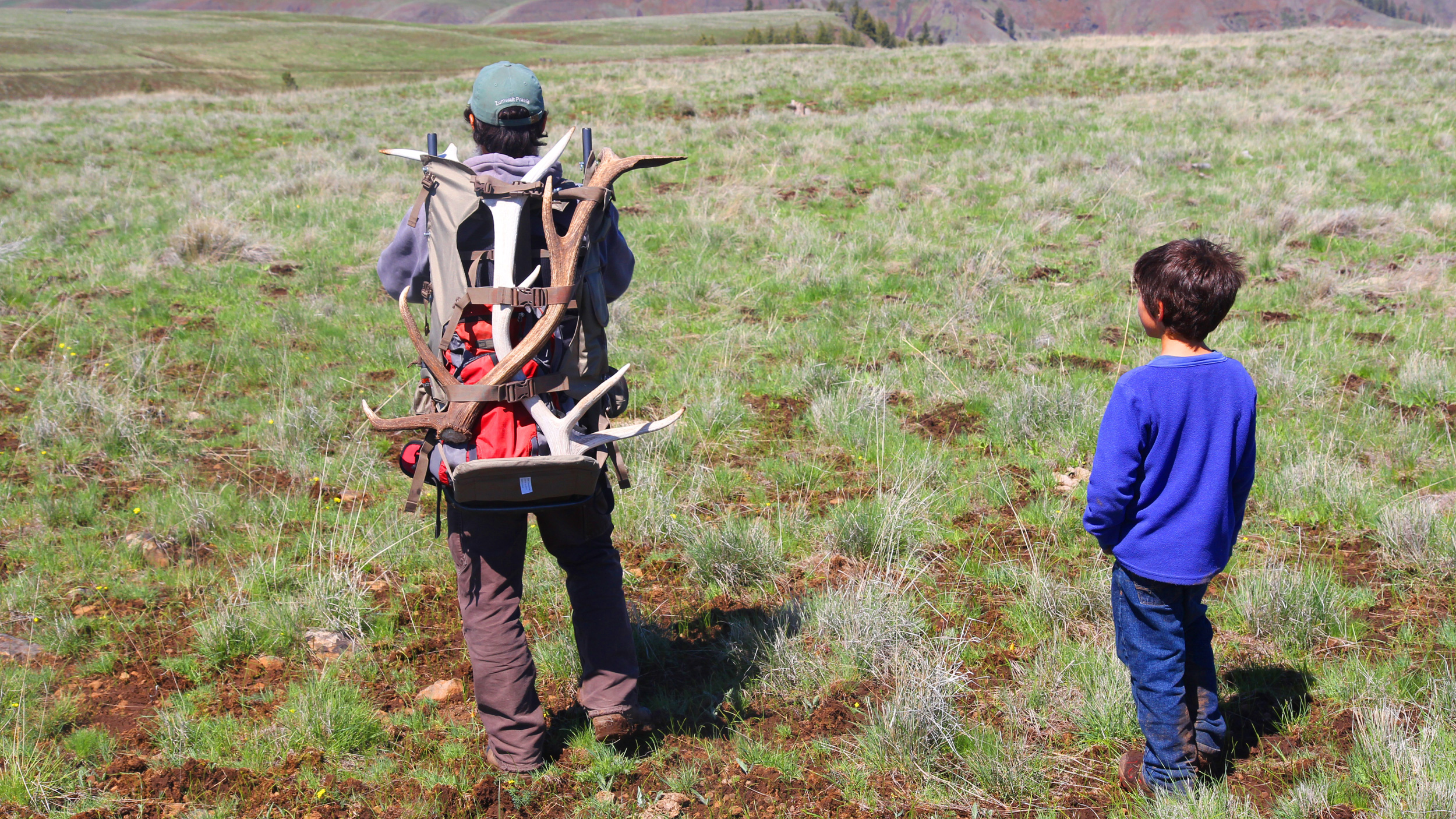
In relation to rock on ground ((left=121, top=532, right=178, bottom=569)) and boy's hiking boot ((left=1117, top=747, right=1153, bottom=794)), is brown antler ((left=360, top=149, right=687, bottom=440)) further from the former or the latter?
rock on ground ((left=121, top=532, right=178, bottom=569))

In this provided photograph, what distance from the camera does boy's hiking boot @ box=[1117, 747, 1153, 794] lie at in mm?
2773

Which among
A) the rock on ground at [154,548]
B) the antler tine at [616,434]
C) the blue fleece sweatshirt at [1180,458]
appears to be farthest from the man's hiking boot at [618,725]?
the rock on ground at [154,548]

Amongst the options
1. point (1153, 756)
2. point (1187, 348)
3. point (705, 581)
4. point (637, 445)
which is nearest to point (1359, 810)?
point (1153, 756)

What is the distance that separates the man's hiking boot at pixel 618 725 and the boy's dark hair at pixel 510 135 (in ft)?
6.24

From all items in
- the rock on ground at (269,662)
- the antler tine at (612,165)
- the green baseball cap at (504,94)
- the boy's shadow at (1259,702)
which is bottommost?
→ the rock on ground at (269,662)

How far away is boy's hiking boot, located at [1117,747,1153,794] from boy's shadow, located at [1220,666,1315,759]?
35 cm

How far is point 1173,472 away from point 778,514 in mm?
2431

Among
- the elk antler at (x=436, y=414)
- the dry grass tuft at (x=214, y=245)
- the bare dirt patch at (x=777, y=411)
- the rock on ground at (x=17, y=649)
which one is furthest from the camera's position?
the dry grass tuft at (x=214, y=245)

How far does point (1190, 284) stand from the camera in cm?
241

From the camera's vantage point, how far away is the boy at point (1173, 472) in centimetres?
244

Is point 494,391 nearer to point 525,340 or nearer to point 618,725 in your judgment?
point 525,340

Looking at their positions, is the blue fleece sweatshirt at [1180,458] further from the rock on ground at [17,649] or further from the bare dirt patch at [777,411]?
the rock on ground at [17,649]

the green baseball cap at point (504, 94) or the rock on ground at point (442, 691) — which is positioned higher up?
the green baseball cap at point (504, 94)

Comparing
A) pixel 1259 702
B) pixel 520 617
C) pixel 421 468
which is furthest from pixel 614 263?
pixel 1259 702
